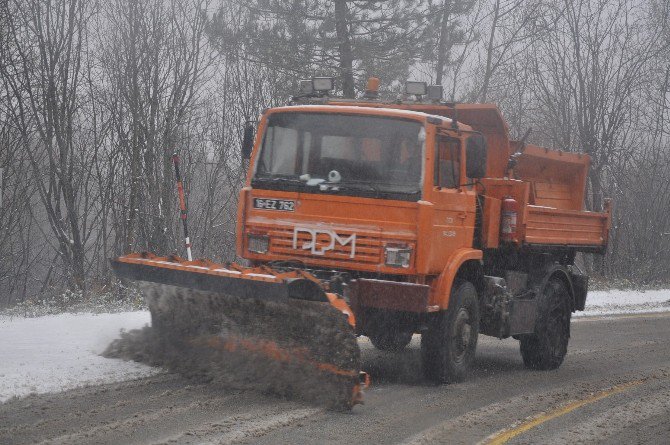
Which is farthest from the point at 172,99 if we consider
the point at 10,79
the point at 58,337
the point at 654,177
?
the point at 654,177

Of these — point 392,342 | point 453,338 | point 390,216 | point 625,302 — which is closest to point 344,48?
point 625,302

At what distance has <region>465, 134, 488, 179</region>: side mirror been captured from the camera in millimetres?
→ 8609

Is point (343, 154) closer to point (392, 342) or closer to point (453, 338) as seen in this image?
point (453, 338)

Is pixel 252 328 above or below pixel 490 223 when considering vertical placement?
below

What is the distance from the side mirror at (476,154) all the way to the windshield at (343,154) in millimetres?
683

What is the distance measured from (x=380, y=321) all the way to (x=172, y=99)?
12.1 metres

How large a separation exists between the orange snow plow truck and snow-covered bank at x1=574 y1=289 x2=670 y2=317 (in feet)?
28.2

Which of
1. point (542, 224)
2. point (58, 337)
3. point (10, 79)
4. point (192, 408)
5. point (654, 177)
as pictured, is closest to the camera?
point (192, 408)

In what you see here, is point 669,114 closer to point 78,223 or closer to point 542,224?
point 78,223

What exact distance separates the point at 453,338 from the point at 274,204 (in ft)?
6.92

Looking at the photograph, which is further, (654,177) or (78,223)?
(654,177)

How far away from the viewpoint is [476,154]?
8617mm

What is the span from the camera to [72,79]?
17.8m

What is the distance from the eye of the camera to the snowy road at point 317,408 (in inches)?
Result: 237
